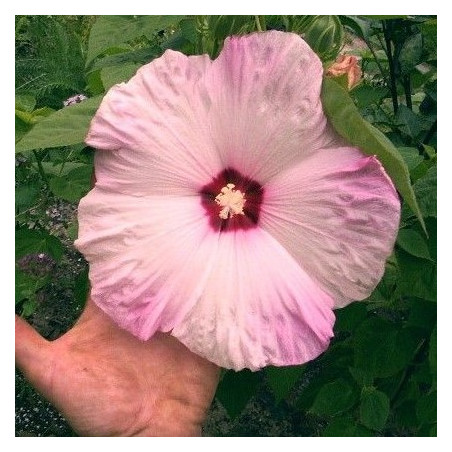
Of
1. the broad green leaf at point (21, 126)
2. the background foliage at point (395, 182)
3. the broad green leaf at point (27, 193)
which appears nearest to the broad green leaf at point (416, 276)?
the background foliage at point (395, 182)

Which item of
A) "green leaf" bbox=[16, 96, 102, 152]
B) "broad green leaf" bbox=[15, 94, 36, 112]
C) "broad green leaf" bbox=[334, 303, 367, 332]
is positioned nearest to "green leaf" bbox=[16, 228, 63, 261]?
"broad green leaf" bbox=[15, 94, 36, 112]

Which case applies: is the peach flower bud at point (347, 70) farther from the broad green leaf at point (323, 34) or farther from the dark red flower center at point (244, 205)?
the dark red flower center at point (244, 205)

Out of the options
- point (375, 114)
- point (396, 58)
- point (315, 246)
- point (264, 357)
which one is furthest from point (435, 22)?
point (264, 357)

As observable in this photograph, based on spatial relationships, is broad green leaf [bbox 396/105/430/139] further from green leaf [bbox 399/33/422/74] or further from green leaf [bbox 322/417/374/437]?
green leaf [bbox 322/417/374/437]

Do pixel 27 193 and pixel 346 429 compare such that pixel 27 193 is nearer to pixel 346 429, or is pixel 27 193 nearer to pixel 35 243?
pixel 35 243
